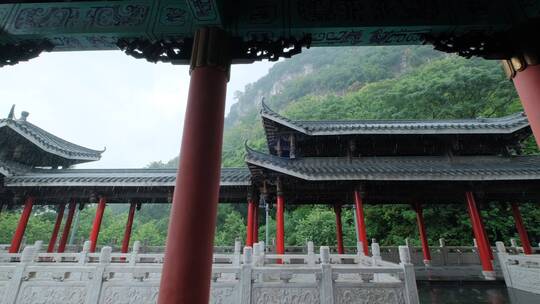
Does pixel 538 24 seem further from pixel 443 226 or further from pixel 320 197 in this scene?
pixel 443 226

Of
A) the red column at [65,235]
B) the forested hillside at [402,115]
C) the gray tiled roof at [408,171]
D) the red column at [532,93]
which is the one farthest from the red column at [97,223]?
the red column at [532,93]

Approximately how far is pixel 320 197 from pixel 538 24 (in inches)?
351

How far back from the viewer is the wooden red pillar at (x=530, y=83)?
2.94 meters

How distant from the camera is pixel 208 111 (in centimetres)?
280

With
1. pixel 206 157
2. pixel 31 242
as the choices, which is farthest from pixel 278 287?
pixel 31 242

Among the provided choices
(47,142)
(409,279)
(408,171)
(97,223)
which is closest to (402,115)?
(408,171)

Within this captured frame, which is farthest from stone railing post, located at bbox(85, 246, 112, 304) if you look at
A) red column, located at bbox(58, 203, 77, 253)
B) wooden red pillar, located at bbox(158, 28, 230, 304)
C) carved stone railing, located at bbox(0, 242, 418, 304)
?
red column, located at bbox(58, 203, 77, 253)

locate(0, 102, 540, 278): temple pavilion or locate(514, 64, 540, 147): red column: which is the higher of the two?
locate(0, 102, 540, 278): temple pavilion

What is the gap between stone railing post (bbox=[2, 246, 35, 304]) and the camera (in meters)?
5.83

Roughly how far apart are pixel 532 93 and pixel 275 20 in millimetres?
3165

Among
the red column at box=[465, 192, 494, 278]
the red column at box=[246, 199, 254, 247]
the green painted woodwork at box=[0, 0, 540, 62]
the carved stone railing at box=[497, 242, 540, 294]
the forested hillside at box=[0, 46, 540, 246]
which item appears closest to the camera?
the green painted woodwork at box=[0, 0, 540, 62]

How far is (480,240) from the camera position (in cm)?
897

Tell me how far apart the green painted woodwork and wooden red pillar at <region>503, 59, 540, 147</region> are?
469 millimetres

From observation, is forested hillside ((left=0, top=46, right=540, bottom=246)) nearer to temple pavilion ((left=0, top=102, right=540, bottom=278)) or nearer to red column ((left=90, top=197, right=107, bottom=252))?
temple pavilion ((left=0, top=102, right=540, bottom=278))
